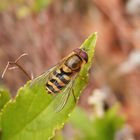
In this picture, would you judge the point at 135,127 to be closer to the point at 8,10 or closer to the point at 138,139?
the point at 138,139

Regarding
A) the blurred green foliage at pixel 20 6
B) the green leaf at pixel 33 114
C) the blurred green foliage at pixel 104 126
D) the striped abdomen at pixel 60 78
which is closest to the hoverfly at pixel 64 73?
the striped abdomen at pixel 60 78

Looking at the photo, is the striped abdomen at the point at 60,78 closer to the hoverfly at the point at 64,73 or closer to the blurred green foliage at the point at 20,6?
the hoverfly at the point at 64,73

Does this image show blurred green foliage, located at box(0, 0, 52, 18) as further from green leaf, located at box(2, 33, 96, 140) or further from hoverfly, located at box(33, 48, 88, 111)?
green leaf, located at box(2, 33, 96, 140)

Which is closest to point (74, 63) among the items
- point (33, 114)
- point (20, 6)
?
point (33, 114)

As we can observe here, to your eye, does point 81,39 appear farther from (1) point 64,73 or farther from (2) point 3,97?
(2) point 3,97

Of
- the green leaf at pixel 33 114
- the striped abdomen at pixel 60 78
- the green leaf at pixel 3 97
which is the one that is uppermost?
the striped abdomen at pixel 60 78

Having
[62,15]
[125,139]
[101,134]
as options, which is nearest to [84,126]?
[101,134]

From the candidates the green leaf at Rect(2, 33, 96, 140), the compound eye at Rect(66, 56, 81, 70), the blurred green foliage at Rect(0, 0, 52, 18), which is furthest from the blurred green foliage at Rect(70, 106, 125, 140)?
the blurred green foliage at Rect(0, 0, 52, 18)
